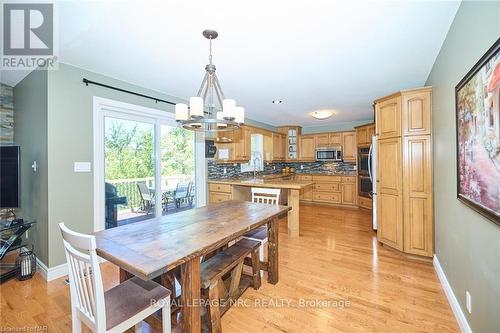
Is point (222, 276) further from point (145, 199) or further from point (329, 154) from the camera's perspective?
point (329, 154)

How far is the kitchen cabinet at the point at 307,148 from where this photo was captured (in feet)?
21.8

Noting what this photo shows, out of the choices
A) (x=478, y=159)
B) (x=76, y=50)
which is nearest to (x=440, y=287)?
(x=478, y=159)

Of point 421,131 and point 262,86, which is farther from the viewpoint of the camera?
point 262,86

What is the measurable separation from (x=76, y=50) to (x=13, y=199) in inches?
75.6

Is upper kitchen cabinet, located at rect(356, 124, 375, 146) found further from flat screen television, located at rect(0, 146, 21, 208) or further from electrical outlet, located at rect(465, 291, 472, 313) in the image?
flat screen television, located at rect(0, 146, 21, 208)

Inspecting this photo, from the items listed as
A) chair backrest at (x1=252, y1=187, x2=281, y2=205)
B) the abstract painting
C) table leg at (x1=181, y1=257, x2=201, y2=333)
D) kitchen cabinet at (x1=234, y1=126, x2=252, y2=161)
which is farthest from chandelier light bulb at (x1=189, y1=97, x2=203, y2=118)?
kitchen cabinet at (x1=234, y1=126, x2=252, y2=161)

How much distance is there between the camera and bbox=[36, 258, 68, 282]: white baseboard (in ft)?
8.00

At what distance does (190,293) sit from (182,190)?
116 inches

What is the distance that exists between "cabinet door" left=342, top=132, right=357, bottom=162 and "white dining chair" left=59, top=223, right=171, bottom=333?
5.80 meters

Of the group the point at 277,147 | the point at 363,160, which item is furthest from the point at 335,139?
the point at 277,147

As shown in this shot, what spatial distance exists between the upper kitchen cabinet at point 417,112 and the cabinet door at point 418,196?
99 mm

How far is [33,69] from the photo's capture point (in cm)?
259

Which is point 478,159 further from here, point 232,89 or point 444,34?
point 232,89

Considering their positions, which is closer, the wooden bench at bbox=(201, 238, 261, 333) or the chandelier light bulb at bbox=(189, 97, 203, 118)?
the wooden bench at bbox=(201, 238, 261, 333)
